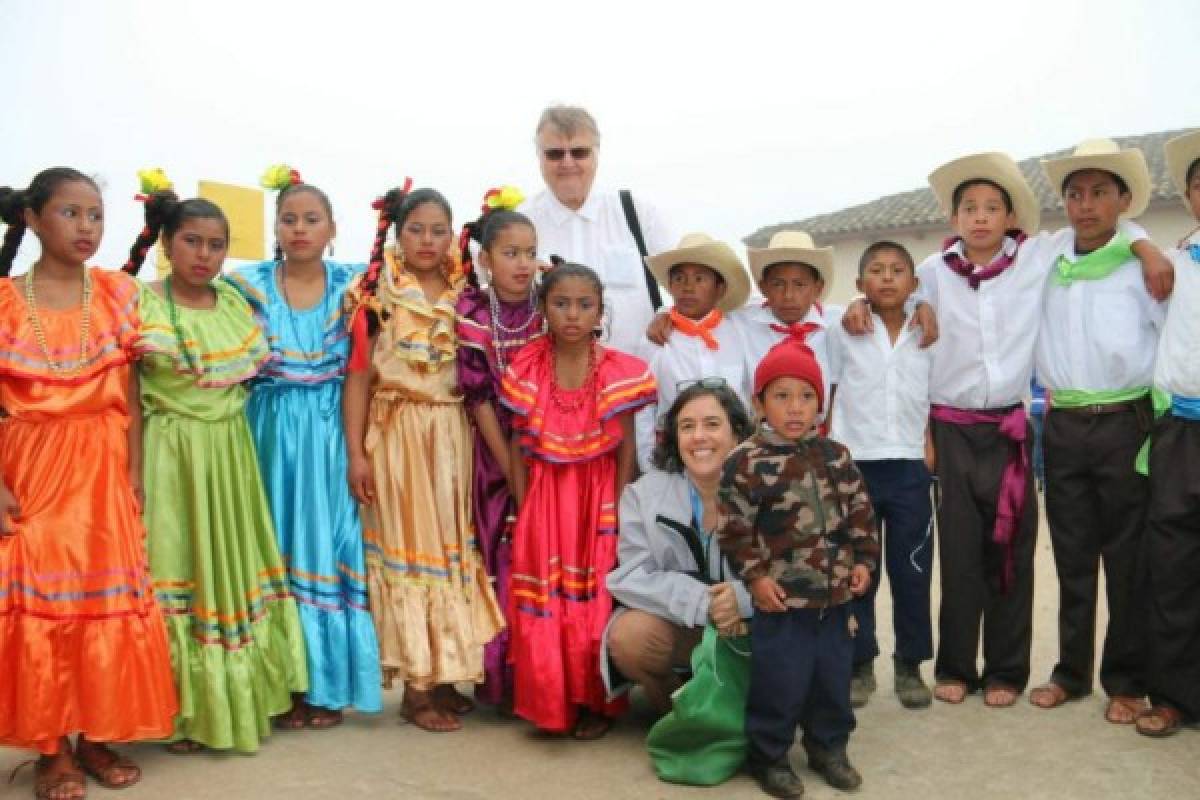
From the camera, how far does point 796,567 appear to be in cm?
385

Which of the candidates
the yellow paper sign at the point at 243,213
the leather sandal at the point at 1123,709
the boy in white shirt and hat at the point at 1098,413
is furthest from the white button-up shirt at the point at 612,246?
the yellow paper sign at the point at 243,213

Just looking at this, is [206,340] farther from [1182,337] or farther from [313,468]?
[1182,337]

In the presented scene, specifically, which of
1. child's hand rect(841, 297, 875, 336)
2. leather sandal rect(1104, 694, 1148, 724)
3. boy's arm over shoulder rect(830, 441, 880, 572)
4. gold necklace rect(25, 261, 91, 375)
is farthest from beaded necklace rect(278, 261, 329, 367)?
leather sandal rect(1104, 694, 1148, 724)

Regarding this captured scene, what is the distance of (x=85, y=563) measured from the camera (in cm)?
391

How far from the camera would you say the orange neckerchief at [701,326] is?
4844 mm

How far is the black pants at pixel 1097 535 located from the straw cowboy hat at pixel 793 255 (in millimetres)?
1199

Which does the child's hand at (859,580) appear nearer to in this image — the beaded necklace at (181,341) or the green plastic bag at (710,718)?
the green plastic bag at (710,718)

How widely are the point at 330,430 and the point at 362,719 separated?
1.27 meters

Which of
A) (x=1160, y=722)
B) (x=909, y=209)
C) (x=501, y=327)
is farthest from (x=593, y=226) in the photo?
(x=909, y=209)

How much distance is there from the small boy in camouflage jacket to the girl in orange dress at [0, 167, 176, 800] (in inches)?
85.3

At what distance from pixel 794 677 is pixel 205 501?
2327 millimetres

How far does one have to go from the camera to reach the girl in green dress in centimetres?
422

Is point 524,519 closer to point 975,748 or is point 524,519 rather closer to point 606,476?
point 606,476

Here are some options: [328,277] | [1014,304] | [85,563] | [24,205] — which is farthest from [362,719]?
[1014,304]
